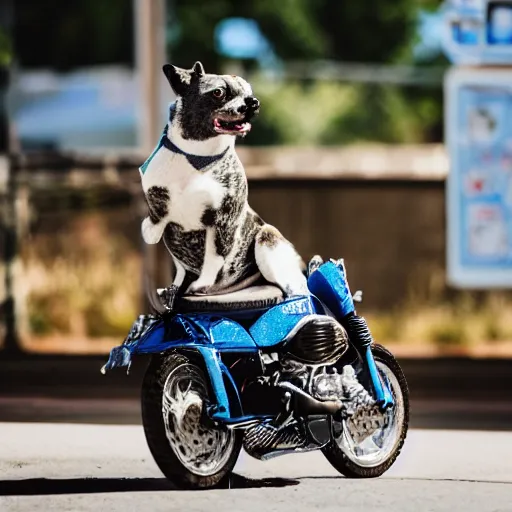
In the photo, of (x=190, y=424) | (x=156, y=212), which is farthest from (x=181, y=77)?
(x=190, y=424)

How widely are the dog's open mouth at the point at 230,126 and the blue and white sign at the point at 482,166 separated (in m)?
12.6

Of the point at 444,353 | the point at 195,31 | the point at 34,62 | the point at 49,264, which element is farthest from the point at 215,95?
the point at 34,62

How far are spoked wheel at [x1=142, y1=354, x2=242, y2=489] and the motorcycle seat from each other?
360 millimetres

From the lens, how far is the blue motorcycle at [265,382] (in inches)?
323

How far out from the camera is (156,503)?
26.7 ft

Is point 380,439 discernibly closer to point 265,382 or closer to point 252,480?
point 252,480

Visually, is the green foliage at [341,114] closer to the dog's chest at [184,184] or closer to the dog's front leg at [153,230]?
the dog's front leg at [153,230]

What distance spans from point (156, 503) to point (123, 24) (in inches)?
865

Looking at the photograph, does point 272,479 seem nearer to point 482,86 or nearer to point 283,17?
point 482,86

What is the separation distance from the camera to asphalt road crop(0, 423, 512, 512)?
8.16m

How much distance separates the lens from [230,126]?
8.31 meters

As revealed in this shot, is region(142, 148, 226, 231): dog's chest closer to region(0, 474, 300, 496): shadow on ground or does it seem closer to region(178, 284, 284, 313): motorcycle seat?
region(178, 284, 284, 313): motorcycle seat

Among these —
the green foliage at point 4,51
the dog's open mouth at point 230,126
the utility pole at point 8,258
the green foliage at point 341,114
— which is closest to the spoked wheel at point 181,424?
the dog's open mouth at point 230,126

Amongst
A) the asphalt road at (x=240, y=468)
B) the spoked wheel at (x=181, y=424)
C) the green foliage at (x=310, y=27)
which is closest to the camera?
the spoked wheel at (x=181, y=424)
